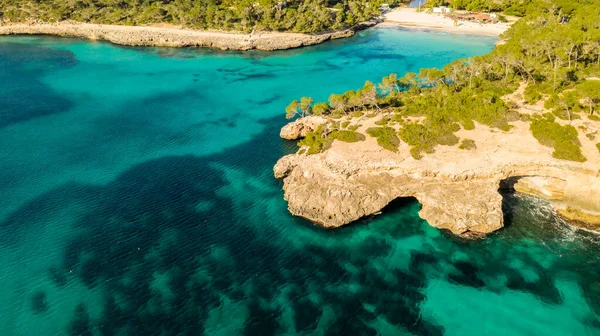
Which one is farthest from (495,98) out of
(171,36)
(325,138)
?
(171,36)

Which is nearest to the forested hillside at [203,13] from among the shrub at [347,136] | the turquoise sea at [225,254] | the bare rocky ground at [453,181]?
the turquoise sea at [225,254]

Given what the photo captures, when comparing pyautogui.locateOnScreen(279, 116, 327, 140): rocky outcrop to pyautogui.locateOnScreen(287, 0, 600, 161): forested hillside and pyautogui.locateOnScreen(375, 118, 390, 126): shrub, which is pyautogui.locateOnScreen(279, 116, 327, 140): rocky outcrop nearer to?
pyautogui.locateOnScreen(287, 0, 600, 161): forested hillside

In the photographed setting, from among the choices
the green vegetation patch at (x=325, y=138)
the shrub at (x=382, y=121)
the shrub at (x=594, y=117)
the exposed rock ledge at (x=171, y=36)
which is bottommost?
the green vegetation patch at (x=325, y=138)

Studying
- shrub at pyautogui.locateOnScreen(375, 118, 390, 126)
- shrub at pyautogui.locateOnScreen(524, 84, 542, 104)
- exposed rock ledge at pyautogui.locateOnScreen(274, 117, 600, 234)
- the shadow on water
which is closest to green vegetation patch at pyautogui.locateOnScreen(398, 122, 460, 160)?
exposed rock ledge at pyautogui.locateOnScreen(274, 117, 600, 234)

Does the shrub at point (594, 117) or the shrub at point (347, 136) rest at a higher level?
the shrub at point (594, 117)

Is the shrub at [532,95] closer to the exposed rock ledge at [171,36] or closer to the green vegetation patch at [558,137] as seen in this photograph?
the green vegetation patch at [558,137]

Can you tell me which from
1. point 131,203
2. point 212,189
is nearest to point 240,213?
point 212,189
